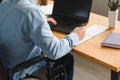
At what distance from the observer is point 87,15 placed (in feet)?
6.37

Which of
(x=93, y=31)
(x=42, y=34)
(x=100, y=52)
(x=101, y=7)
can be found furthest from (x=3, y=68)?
Answer: (x=101, y=7)

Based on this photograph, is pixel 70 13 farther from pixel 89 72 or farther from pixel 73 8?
pixel 89 72

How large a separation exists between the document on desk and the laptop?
11cm

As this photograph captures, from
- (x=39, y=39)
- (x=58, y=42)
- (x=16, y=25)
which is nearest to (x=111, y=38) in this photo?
(x=58, y=42)

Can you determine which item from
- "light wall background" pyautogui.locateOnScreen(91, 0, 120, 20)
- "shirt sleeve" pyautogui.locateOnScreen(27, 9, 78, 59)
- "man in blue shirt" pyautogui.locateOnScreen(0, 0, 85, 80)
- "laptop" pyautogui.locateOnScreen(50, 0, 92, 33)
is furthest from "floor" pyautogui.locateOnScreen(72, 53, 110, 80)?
"shirt sleeve" pyautogui.locateOnScreen(27, 9, 78, 59)

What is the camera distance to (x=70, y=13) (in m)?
2.01

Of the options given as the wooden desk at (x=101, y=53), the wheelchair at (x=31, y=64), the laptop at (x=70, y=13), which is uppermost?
the laptop at (x=70, y=13)

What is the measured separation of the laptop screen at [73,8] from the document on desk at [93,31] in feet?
0.41

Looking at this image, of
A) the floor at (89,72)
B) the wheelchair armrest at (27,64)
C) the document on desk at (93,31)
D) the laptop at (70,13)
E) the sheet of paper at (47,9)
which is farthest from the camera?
the floor at (89,72)

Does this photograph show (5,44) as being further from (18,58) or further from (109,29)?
(109,29)

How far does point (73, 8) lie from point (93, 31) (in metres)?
0.34

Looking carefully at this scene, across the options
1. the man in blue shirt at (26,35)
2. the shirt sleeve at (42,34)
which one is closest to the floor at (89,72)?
the man in blue shirt at (26,35)

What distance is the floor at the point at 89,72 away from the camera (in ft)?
8.27

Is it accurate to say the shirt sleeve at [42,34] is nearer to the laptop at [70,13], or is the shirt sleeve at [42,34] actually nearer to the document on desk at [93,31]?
the document on desk at [93,31]
